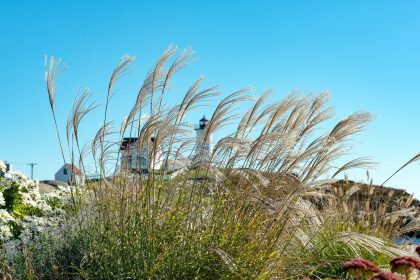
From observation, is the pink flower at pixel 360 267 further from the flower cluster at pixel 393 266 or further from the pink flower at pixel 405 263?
the pink flower at pixel 405 263

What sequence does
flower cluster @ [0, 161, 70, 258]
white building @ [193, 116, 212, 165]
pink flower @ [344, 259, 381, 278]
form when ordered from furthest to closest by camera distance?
flower cluster @ [0, 161, 70, 258], white building @ [193, 116, 212, 165], pink flower @ [344, 259, 381, 278]

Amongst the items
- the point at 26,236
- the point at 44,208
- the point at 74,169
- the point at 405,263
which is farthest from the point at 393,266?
the point at 44,208

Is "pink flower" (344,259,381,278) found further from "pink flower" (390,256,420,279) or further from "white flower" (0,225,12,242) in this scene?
"white flower" (0,225,12,242)

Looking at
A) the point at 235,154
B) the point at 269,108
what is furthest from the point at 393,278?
the point at 269,108

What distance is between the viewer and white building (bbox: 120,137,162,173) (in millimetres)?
4453

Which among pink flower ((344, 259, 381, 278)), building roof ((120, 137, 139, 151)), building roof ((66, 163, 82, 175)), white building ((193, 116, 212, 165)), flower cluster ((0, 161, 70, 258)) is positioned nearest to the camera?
pink flower ((344, 259, 381, 278))

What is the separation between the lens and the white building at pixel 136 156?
14.6 ft

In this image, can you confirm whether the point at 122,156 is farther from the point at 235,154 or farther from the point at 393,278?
the point at 393,278

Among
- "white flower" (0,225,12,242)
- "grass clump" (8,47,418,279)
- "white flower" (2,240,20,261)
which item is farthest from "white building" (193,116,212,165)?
"white flower" (0,225,12,242)

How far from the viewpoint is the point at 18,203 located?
7848mm

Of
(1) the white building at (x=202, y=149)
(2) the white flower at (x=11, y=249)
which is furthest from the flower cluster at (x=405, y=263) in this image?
(2) the white flower at (x=11, y=249)

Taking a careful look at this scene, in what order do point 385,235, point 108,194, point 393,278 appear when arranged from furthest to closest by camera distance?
1. point 385,235
2. point 108,194
3. point 393,278

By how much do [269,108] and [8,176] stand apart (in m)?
4.67

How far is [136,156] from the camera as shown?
468cm
